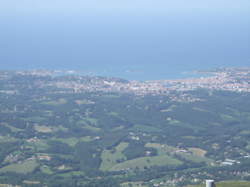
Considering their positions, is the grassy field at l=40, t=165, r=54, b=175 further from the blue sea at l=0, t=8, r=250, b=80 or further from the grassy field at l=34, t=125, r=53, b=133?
the blue sea at l=0, t=8, r=250, b=80

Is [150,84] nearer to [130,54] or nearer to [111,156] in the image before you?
[111,156]

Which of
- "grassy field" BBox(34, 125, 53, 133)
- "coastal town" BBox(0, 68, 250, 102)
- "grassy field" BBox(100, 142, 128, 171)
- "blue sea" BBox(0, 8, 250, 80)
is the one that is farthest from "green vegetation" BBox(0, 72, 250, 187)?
"blue sea" BBox(0, 8, 250, 80)

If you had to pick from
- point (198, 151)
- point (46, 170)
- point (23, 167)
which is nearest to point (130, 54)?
point (198, 151)

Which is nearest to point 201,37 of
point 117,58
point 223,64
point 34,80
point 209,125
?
point 117,58

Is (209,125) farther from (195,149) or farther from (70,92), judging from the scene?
(70,92)

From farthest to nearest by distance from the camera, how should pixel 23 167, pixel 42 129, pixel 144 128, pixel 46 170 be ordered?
pixel 144 128 < pixel 42 129 < pixel 23 167 < pixel 46 170

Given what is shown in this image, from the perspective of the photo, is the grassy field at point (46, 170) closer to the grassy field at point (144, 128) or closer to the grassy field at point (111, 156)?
the grassy field at point (111, 156)

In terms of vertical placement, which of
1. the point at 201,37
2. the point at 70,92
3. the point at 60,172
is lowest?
Answer: the point at 60,172
